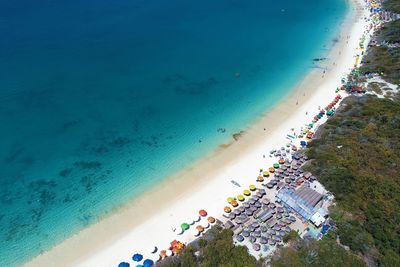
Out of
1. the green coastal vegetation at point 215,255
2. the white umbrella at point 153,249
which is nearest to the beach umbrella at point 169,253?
the green coastal vegetation at point 215,255

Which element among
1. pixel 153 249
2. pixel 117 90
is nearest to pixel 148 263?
pixel 153 249

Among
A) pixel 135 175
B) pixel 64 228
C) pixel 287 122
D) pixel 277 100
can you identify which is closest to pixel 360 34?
pixel 277 100

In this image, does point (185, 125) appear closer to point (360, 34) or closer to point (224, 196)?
point (224, 196)

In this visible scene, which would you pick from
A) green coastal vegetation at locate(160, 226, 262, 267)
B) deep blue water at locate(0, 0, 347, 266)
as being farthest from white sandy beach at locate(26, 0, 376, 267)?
green coastal vegetation at locate(160, 226, 262, 267)

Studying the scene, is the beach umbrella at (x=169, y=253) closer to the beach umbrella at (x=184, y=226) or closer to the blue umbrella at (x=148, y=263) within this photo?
the blue umbrella at (x=148, y=263)

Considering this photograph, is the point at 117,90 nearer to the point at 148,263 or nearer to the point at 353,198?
the point at 148,263
